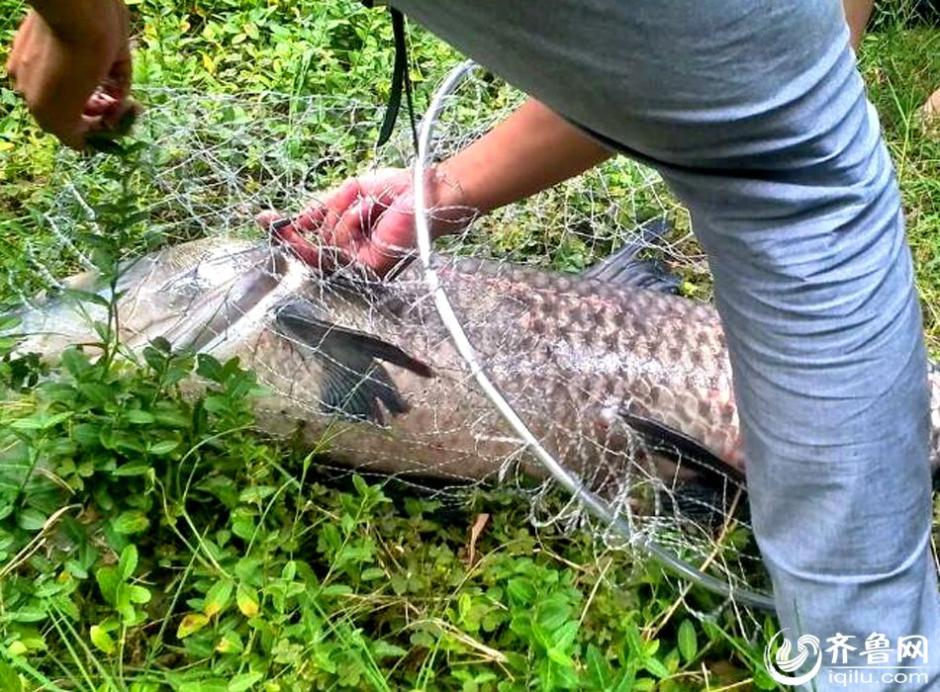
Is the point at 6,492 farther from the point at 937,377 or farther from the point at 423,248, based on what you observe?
the point at 937,377

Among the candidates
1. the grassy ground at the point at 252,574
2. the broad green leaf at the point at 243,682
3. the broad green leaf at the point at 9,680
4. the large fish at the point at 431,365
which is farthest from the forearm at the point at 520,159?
the broad green leaf at the point at 9,680

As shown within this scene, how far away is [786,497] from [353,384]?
960 mm

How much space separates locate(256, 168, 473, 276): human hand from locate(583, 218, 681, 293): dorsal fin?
48 cm

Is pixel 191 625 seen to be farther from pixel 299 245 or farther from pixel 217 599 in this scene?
pixel 299 245

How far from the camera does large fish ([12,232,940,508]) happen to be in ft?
6.83

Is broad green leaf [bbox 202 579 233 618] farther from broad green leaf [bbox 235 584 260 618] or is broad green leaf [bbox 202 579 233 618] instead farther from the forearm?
the forearm

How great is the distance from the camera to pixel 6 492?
1.78 metres

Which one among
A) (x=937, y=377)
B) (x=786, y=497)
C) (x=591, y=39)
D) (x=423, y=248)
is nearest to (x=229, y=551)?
(x=423, y=248)

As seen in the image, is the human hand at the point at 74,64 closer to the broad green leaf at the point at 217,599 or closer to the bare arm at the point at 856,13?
the broad green leaf at the point at 217,599

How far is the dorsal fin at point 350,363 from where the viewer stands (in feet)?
6.81

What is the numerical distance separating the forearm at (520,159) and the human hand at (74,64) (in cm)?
62

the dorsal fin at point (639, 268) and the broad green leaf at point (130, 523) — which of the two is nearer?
the broad green leaf at point (130, 523)

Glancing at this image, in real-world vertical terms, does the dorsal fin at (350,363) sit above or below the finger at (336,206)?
below

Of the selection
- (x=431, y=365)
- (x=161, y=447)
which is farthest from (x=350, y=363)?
(x=161, y=447)
